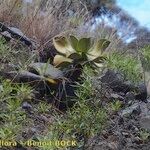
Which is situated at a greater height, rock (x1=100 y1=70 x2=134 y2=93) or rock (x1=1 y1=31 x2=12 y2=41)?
rock (x1=100 y1=70 x2=134 y2=93)

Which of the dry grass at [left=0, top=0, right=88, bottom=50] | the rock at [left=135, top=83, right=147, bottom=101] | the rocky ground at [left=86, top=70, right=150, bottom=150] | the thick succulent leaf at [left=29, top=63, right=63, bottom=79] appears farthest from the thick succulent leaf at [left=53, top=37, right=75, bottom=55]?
the rock at [left=135, top=83, right=147, bottom=101]

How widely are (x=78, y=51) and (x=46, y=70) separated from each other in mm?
467

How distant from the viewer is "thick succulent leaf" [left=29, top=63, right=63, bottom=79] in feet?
12.8

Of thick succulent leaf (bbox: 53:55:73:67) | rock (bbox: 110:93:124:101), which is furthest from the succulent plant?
rock (bbox: 110:93:124:101)

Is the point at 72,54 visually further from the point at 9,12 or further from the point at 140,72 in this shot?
the point at 9,12

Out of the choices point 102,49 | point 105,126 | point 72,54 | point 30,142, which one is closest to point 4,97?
point 30,142

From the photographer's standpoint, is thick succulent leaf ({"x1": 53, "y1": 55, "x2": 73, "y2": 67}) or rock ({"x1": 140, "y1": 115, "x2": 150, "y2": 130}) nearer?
rock ({"x1": 140, "y1": 115, "x2": 150, "y2": 130})

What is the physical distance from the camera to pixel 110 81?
12.4 ft

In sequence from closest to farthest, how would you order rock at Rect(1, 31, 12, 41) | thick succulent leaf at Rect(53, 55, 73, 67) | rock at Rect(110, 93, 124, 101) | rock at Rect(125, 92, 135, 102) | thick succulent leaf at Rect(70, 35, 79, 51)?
rock at Rect(110, 93, 124, 101)
rock at Rect(125, 92, 135, 102)
thick succulent leaf at Rect(53, 55, 73, 67)
thick succulent leaf at Rect(70, 35, 79, 51)
rock at Rect(1, 31, 12, 41)

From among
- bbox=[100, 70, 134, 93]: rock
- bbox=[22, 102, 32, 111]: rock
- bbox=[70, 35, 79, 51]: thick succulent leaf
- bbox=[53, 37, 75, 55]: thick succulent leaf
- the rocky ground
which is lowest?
bbox=[22, 102, 32, 111]: rock

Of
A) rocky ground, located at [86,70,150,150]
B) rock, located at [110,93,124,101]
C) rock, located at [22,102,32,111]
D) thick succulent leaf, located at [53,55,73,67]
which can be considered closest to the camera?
rocky ground, located at [86,70,150,150]

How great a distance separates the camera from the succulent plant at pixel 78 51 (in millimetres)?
4270

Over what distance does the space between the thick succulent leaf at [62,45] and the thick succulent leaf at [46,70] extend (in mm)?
348

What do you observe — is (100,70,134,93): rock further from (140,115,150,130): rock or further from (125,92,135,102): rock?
(140,115,150,130): rock
